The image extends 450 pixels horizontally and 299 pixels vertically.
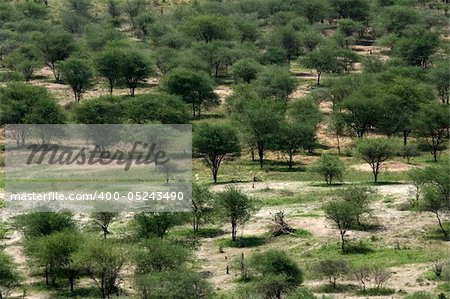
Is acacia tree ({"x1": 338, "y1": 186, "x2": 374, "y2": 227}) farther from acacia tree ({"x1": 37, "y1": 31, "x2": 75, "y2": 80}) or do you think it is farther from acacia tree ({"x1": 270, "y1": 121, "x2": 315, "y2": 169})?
acacia tree ({"x1": 37, "y1": 31, "x2": 75, "y2": 80})

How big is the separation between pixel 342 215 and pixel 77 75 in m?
56.3

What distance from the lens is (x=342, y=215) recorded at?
49875 mm

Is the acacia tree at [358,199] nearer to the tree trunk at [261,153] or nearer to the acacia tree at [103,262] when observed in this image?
the acacia tree at [103,262]

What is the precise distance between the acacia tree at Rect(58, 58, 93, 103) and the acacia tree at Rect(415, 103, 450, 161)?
135 ft

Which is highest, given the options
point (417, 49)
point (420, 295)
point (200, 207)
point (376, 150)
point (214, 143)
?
point (420, 295)

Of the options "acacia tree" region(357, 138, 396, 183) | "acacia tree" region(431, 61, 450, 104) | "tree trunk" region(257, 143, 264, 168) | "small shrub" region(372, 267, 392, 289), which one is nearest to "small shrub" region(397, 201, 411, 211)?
"acacia tree" region(357, 138, 396, 183)

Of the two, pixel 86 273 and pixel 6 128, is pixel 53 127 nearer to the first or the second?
pixel 6 128

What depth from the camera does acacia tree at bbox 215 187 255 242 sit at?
52.1 m

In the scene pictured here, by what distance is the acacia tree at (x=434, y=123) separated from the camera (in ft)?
257

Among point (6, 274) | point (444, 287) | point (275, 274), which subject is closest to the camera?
point (444, 287)

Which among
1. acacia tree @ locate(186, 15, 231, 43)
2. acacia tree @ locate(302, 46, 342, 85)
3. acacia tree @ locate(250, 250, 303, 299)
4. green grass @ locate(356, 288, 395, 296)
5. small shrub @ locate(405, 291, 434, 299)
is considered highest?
small shrub @ locate(405, 291, 434, 299)

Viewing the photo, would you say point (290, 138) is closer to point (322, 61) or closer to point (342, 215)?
point (342, 215)

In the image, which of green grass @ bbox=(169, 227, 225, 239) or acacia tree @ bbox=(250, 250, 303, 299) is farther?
green grass @ bbox=(169, 227, 225, 239)

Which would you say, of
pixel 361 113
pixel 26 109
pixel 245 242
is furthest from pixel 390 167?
pixel 26 109
